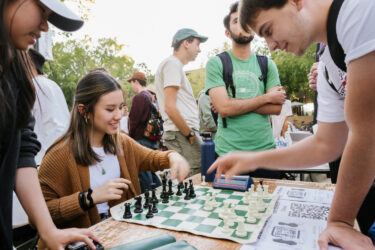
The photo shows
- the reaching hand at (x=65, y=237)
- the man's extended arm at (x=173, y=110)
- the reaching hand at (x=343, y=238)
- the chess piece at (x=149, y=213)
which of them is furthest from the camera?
the man's extended arm at (x=173, y=110)

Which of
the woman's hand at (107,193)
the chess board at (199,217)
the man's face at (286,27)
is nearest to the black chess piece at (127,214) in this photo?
the chess board at (199,217)

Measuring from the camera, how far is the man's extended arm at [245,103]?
2055 mm

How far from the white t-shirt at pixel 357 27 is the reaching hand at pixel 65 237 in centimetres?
109

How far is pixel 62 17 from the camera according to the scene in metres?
0.90

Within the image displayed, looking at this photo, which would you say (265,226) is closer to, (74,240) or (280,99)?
(74,240)

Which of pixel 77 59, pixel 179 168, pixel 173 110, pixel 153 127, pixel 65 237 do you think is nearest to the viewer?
pixel 65 237

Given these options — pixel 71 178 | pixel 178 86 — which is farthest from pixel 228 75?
pixel 71 178

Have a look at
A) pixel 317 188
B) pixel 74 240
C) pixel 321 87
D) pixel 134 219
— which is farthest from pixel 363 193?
pixel 74 240

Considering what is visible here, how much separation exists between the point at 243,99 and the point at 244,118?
155 millimetres

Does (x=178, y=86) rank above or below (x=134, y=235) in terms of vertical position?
above

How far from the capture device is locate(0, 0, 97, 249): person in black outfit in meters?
0.87

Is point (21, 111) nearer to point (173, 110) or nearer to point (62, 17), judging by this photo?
point (62, 17)

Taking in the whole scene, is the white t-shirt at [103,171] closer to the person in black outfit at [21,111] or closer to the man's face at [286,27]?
the person in black outfit at [21,111]

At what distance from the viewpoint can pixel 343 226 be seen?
937 mm
